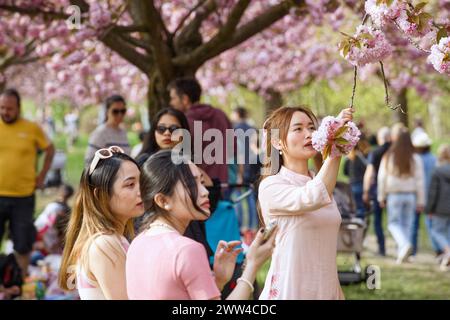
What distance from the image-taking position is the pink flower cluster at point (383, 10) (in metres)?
3.79

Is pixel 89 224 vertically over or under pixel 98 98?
under

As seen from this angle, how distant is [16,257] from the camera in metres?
8.35

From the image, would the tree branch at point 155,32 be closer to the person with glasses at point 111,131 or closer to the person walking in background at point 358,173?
the person with glasses at point 111,131

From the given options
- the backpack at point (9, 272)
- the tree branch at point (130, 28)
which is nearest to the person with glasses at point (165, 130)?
the tree branch at point (130, 28)

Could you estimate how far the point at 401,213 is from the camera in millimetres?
10867

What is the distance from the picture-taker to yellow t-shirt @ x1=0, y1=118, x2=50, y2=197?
8297 millimetres

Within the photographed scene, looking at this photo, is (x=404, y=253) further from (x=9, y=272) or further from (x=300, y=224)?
(x=300, y=224)

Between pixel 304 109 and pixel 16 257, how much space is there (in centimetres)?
495

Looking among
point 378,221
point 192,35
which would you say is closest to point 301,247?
point 192,35

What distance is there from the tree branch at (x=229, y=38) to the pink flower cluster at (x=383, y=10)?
373 cm

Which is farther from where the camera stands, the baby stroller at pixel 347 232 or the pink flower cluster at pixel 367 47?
the baby stroller at pixel 347 232

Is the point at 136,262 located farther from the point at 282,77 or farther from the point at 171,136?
the point at 282,77

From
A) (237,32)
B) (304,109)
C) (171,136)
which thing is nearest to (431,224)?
(237,32)
